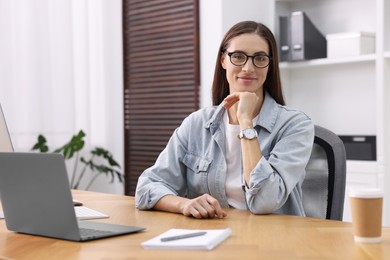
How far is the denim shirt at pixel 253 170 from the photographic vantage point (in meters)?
1.92

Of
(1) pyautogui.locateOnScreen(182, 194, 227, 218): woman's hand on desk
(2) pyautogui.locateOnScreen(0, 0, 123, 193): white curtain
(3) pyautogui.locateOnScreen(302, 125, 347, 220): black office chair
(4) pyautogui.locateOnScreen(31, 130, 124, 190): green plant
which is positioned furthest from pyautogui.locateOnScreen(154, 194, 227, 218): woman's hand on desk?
(2) pyautogui.locateOnScreen(0, 0, 123, 193): white curtain

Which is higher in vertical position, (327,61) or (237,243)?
(327,61)

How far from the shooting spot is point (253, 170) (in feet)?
6.33

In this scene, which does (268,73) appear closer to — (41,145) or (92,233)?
(92,233)

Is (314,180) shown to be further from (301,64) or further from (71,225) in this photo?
(301,64)

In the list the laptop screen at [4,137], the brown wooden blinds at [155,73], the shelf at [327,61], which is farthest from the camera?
the brown wooden blinds at [155,73]

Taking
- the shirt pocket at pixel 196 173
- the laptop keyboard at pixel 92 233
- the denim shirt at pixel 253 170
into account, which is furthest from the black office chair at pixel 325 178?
the laptop keyboard at pixel 92 233

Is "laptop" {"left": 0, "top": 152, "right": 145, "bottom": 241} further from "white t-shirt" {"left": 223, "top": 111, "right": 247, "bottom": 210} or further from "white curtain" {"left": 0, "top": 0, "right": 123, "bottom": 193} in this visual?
"white curtain" {"left": 0, "top": 0, "right": 123, "bottom": 193}

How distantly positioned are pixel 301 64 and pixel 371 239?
261 centimetres

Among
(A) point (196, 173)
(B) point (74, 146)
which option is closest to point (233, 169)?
(A) point (196, 173)

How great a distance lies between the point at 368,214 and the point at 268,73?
0.92 meters

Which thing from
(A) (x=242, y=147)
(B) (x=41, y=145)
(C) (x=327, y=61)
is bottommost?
(B) (x=41, y=145)

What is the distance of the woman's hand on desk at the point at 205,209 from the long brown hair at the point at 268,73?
0.60 m

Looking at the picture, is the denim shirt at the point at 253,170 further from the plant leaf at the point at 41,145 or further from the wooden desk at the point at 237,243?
the plant leaf at the point at 41,145
